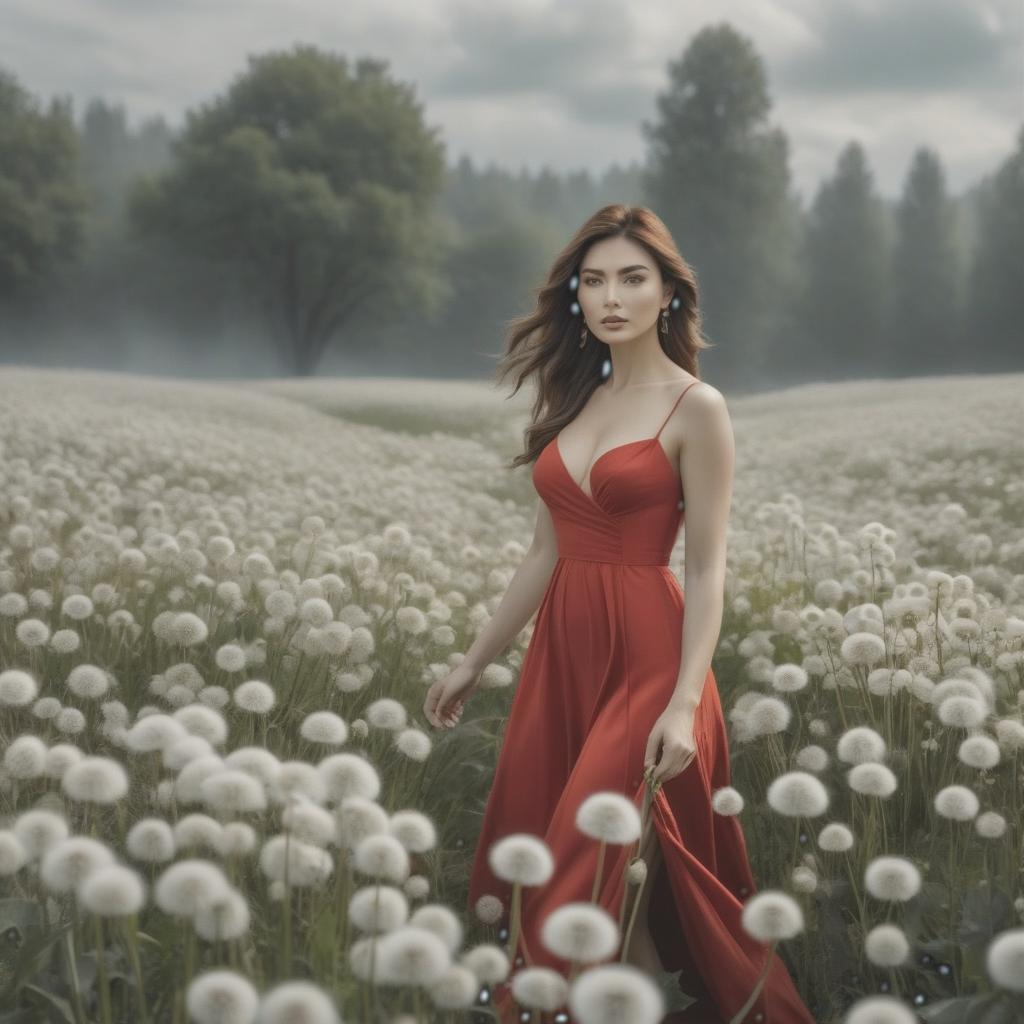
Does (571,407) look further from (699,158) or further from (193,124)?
(193,124)

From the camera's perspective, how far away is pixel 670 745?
3.17 metres

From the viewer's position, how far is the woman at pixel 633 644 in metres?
3.26

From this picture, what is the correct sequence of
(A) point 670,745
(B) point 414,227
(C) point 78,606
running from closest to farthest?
(A) point 670,745
(C) point 78,606
(B) point 414,227

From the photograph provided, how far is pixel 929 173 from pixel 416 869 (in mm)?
58732

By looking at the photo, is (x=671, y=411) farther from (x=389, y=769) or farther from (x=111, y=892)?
(x=111, y=892)

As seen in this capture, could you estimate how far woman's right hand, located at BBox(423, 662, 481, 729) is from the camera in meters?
3.90

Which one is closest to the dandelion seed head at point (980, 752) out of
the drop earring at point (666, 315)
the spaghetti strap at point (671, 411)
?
the spaghetti strap at point (671, 411)

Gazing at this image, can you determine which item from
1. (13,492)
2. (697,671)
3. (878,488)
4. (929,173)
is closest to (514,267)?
(929,173)

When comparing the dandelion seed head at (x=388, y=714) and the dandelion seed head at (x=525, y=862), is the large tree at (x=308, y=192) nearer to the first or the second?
the dandelion seed head at (x=388, y=714)

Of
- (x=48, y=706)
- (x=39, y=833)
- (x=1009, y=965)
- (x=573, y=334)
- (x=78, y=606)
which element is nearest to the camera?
(x=1009, y=965)

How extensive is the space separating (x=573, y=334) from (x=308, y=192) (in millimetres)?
44383

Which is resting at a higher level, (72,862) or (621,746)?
(72,862)

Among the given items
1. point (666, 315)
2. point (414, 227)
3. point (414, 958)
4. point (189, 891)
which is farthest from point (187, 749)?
point (414, 227)

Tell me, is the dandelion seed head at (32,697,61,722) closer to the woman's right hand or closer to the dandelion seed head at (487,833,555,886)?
the woman's right hand
